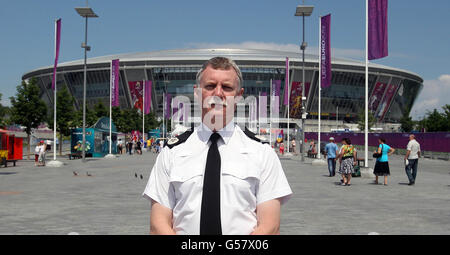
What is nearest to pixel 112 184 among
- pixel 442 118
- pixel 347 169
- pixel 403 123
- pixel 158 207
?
pixel 347 169

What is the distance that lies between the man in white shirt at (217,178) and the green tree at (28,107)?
1554 inches

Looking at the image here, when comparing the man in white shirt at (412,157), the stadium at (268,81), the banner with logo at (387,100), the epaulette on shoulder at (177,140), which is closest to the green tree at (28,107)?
the man in white shirt at (412,157)

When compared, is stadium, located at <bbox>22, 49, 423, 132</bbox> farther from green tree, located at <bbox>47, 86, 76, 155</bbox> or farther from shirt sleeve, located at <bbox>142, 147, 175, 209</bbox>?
shirt sleeve, located at <bbox>142, 147, 175, 209</bbox>

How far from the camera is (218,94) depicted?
2.50m

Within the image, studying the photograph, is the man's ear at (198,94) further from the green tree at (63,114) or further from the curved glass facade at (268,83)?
the curved glass facade at (268,83)

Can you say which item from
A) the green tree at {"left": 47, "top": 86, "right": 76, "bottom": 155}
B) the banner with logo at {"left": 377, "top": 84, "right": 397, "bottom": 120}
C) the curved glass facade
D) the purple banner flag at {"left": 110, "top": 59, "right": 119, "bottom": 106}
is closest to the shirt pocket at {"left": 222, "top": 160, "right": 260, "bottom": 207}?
the purple banner flag at {"left": 110, "top": 59, "right": 119, "bottom": 106}

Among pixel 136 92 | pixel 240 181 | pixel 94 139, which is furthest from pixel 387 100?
pixel 240 181

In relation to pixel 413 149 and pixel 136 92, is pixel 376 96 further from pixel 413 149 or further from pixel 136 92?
pixel 413 149

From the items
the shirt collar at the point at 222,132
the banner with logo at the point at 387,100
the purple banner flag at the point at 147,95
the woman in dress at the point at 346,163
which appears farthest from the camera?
the banner with logo at the point at 387,100

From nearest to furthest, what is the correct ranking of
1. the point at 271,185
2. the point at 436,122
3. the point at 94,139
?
the point at 271,185, the point at 94,139, the point at 436,122

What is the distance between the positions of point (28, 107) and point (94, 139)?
638 centimetres

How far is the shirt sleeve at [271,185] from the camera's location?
2486 mm
